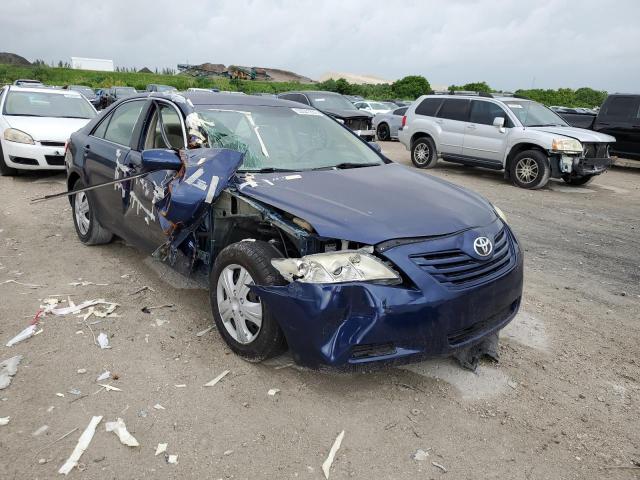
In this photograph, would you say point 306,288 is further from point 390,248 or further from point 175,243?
point 175,243

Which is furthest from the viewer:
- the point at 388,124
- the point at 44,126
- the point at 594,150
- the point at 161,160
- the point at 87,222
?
the point at 388,124

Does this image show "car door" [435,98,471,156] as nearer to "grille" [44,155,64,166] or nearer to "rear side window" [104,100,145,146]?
"grille" [44,155,64,166]

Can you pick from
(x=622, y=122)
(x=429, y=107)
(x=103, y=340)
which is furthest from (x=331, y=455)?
(x=622, y=122)

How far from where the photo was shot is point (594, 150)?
10.2m

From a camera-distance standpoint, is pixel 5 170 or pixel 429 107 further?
pixel 429 107

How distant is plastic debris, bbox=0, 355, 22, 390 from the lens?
3039mm

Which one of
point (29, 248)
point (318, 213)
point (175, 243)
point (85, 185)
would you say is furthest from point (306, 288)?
point (29, 248)

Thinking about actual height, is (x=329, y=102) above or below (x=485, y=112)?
above

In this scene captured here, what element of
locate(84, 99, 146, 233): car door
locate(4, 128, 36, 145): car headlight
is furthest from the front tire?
locate(4, 128, 36, 145): car headlight

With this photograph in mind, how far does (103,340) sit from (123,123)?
216cm

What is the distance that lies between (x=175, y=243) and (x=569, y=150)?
860 centimetres

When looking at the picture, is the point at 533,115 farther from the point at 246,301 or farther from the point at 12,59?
the point at 12,59

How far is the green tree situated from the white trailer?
139 ft

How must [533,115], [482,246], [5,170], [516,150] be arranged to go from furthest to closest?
[533,115] → [516,150] → [5,170] → [482,246]
